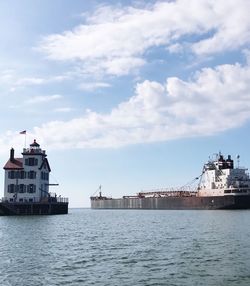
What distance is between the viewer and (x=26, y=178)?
104 meters

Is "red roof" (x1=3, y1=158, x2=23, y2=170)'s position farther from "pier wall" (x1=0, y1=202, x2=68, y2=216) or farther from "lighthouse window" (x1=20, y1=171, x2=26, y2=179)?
"pier wall" (x1=0, y1=202, x2=68, y2=216)

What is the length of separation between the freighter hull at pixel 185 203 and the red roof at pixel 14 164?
49931mm

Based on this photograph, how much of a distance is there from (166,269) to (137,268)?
187cm

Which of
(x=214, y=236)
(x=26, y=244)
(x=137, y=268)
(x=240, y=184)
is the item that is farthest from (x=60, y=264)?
(x=240, y=184)

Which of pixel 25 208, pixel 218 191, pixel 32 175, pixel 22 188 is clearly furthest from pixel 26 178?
→ pixel 218 191

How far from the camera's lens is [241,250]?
3644 centimetres

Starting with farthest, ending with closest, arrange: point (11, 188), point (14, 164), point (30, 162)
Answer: point (14, 164) → point (30, 162) → point (11, 188)

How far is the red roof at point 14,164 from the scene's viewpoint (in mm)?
104206

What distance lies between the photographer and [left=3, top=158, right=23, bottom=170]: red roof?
342ft

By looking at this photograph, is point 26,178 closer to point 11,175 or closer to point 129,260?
point 11,175

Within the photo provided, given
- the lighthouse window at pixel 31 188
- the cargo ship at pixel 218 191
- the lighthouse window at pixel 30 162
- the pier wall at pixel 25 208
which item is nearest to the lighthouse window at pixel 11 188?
the lighthouse window at pixel 31 188

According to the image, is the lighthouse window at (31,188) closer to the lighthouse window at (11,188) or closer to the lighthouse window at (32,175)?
the lighthouse window at (32,175)

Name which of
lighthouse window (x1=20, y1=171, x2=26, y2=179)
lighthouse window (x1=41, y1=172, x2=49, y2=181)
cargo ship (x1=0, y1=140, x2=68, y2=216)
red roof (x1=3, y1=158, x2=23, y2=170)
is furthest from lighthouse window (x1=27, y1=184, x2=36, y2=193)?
red roof (x1=3, y1=158, x2=23, y2=170)

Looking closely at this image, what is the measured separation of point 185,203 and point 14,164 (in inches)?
2248
